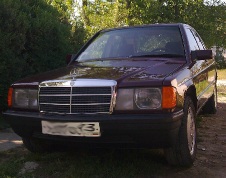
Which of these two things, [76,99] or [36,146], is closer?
[76,99]

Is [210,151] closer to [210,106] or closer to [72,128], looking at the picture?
[72,128]

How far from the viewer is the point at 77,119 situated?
10.0 feet

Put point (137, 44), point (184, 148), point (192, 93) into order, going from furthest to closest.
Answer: point (137, 44) → point (192, 93) → point (184, 148)

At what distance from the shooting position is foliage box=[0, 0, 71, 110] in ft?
19.3

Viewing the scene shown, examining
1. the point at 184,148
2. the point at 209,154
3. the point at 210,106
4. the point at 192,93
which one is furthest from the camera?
the point at 210,106

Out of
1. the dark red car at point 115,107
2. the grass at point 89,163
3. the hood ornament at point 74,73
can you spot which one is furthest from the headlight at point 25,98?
the grass at point 89,163

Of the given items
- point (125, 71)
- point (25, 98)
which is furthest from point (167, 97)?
point (25, 98)

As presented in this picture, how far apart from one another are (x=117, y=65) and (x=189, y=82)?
2.67ft

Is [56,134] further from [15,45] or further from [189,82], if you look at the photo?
[15,45]

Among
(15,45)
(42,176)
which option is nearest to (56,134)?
(42,176)

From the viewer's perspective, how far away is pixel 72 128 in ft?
Answer: 10.2

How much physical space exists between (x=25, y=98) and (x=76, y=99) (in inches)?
25.9

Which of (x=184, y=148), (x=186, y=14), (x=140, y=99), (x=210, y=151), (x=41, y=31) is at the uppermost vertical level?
(x=186, y=14)

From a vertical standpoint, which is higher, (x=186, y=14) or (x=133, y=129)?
(x=186, y=14)
